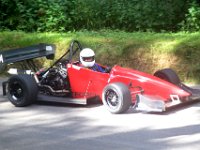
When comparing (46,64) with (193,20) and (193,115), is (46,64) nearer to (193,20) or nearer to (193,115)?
(193,20)

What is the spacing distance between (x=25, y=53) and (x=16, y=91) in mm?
1097

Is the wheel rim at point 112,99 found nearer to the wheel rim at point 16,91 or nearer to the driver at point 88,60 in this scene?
the driver at point 88,60

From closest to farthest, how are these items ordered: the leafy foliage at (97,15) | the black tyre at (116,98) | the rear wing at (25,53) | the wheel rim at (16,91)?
1. the black tyre at (116,98)
2. the wheel rim at (16,91)
3. the rear wing at (25,53)
4. the leafy foliage at (97,15)

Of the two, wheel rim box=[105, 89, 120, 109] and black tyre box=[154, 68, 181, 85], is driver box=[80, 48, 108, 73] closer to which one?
wheel rim box=[105, 89, 120, 109]

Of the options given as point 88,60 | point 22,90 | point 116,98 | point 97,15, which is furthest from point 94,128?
point 97,15

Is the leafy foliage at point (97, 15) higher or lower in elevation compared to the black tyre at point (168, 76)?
higher

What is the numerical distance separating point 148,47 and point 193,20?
10.5 ft

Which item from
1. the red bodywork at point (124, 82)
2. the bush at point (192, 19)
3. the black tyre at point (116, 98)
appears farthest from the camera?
the bush at point (192, 19)

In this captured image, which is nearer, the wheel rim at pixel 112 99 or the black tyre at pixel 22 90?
the wheel rim at pixel 112 99

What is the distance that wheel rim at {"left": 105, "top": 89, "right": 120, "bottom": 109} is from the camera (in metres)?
9.18

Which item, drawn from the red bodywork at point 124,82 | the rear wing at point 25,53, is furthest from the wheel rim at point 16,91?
the red bodywork at point 124,82

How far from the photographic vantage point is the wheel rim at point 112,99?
9.18m

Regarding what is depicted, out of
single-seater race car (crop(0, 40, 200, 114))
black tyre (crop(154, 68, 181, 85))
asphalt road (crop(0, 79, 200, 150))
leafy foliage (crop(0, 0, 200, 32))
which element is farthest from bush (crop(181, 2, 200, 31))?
asphalt road (crop(0, 79, 200, 150))

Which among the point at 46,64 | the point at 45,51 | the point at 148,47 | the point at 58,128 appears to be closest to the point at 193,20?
the point at 148,47
